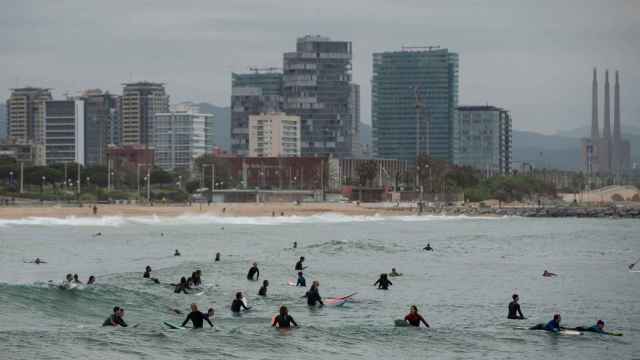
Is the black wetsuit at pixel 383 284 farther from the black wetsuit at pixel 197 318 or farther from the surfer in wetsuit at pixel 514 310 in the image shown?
the black wetsuit at pixel 197 318

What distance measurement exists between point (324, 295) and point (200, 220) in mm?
103364

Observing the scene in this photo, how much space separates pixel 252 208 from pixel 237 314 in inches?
5574

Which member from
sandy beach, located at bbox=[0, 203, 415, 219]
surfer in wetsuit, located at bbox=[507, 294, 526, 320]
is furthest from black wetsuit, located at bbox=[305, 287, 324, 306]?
sandy beach, located at bbox=[0, 203, 415, 219]

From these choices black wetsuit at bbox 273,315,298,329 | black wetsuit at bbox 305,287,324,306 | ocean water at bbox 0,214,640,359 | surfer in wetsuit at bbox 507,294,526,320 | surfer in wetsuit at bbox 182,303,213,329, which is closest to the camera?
ocean water at bbox 0,214,640,359

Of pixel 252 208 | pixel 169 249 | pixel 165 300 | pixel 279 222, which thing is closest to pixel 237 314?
pixel 165 300

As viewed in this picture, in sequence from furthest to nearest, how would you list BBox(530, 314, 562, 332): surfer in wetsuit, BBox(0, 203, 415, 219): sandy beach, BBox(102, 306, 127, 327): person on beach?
BBox(0, 203, 415, 219): sandy beach → BBox(530, 314, 562, 332): surfer in wetsuit → BBox(102, 306, 127, 327): person on beach

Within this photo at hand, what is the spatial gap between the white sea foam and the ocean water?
18.0 metres

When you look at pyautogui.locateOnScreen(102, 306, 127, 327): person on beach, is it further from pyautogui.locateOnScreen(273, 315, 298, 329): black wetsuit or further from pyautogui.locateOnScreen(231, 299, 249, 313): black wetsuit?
pyautogui.locateOnScreen(231, 299, 249, 313): black wetsuit

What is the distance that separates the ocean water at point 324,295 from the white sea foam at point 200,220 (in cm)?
1797

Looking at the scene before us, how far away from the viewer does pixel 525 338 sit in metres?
49.9

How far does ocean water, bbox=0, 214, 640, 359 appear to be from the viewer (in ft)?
154

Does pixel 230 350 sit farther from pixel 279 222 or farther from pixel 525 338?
pixel 279 222

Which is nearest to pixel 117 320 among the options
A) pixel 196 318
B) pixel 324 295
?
pixel 196 318

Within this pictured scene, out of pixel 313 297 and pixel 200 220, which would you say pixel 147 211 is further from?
pixel 313 297
